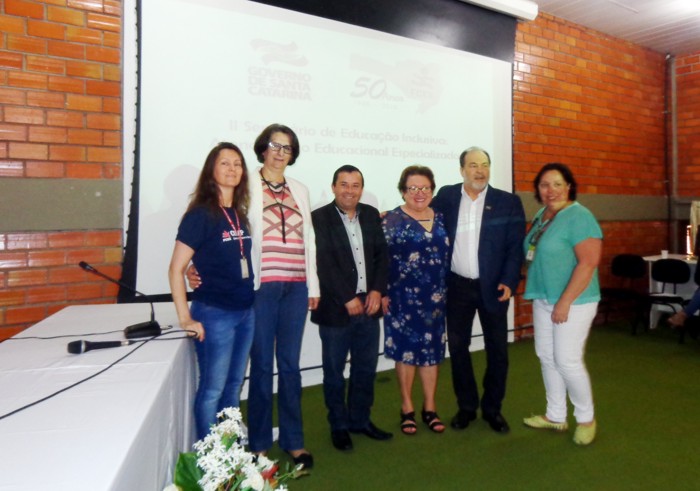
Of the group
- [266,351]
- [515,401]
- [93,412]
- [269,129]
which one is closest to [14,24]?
[269,129]

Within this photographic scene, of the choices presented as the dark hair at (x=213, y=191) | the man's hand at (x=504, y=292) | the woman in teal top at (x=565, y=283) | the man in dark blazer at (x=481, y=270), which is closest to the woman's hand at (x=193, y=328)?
the dark hair at (x=213, y=191)

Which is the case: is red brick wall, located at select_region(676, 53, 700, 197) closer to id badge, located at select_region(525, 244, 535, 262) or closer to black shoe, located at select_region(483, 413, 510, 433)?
id badge, located at select_region(525, 244, 535, 262)

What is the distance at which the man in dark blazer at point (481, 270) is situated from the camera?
2494 mm

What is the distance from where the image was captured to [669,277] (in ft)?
15.7

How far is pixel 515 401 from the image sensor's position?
300cm

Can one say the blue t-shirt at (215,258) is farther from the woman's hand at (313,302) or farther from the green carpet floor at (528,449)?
the green carpet floor at (528,449)

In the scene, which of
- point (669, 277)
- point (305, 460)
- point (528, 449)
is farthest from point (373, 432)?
point (669, 277)

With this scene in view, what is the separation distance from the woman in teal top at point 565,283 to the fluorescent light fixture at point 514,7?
7.34 ft

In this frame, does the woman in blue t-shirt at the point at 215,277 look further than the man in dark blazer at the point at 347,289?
No

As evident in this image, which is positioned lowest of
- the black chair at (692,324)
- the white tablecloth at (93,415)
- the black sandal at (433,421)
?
the black sandal at (433,421)

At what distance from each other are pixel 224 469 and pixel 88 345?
860mm

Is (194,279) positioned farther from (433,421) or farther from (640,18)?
(640,18)

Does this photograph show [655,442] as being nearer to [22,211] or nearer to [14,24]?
[22,211]

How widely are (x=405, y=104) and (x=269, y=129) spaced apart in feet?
6.02
